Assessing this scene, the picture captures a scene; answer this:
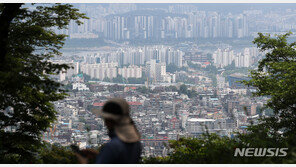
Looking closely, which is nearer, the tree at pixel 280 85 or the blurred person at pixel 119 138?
the blurred person at pixel 119 138

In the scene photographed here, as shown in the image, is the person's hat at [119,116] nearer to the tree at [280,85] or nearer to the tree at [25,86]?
the tree at [25,86]

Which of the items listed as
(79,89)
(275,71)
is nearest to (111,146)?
(275,71)

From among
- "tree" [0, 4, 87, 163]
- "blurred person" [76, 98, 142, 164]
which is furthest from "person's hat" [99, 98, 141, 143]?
"tree" [0, 4, 87, 163]

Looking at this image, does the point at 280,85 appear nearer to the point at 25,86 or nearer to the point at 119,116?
the point at 25,86

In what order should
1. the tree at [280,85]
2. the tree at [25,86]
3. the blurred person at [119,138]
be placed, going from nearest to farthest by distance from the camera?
the blurred person at [119,138] → the tree at [25,86] → the tree at [280,85]

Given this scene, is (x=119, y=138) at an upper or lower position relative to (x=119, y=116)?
lower

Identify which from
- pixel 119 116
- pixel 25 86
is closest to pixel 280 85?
pixel 25 86

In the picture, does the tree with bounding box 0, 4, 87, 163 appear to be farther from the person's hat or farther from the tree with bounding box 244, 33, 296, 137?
the tree with bounding box 244, 33, 296, 137

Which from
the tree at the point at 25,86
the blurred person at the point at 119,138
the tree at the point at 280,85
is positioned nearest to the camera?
the blurred person at the point at 119,138

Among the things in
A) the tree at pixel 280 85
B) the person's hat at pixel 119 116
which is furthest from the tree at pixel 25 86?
the tree at pixel 280 85

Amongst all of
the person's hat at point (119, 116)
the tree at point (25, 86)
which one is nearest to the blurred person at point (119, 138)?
the person's hat at point (119, 116)
